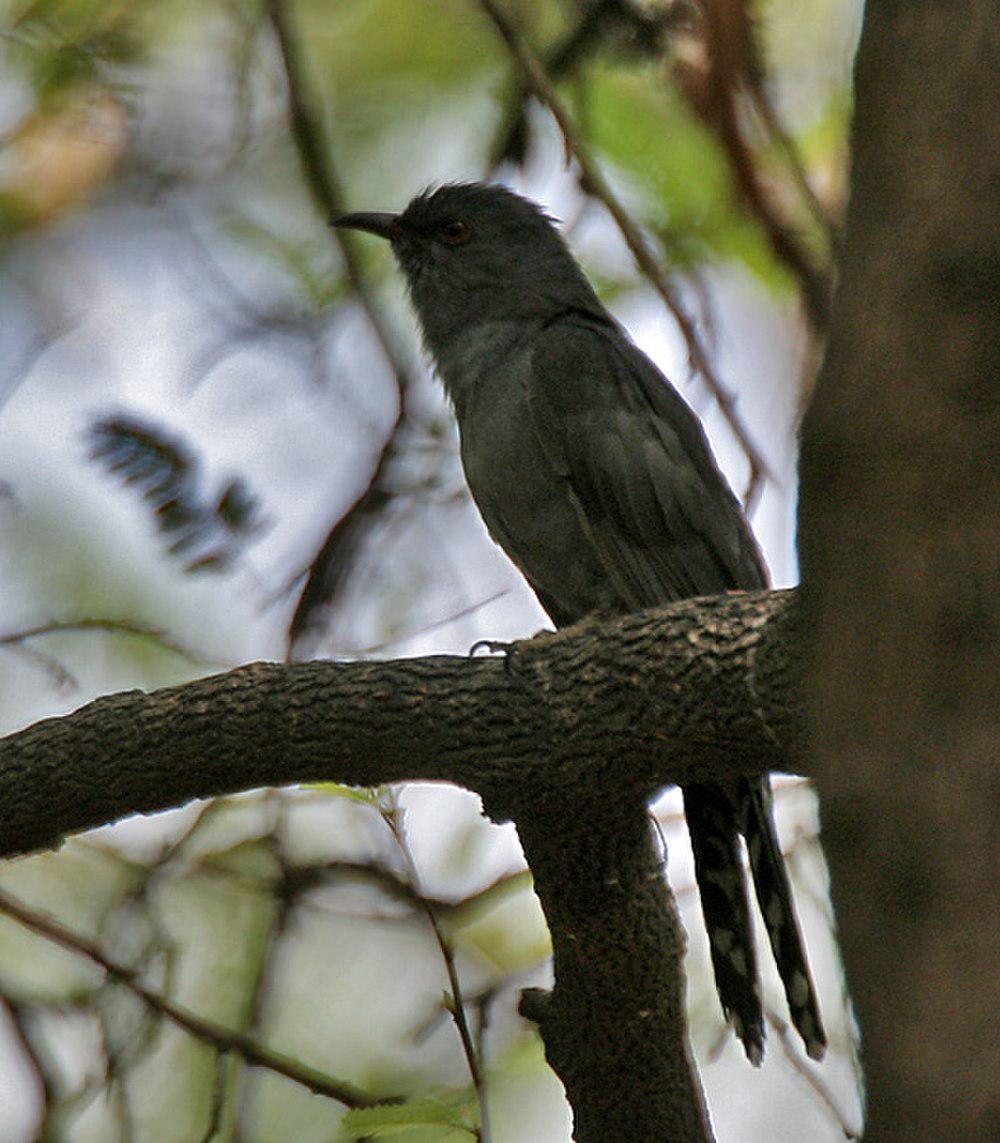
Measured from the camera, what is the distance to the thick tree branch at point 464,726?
3.36 metres

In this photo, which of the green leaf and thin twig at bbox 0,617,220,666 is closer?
the green leaf

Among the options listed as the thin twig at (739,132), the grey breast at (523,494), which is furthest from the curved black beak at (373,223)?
the thin twig at (739,132)

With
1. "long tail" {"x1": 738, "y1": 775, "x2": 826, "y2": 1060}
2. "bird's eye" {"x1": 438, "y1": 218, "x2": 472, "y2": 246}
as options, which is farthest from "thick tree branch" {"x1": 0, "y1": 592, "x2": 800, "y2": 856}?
"bird's eye" {"x1": 438, "y1": 218, "x2": 472, "y2": 246}

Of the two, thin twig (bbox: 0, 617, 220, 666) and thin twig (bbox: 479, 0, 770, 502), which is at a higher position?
thin twig (bbox: 479, 0, 770, 502)

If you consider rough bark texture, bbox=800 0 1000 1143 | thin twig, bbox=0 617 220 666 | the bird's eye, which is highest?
the bird's eye

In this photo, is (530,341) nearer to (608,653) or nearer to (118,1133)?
(608,653)

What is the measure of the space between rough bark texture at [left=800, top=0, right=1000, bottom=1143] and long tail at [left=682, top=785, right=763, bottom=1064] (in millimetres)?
3716

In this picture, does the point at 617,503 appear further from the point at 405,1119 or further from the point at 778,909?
the point at 405,1119

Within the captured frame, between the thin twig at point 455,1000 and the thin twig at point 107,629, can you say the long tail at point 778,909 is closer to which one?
the thin twig at point 455,1000

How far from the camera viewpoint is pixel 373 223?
6.13 meters

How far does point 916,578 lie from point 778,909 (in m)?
3.81

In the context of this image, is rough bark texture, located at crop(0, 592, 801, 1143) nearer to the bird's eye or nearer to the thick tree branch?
the thick tree branch

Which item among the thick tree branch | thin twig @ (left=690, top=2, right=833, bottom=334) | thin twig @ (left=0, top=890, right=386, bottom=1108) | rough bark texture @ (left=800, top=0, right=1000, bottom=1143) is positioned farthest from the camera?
thin twig @ (left=690, top=2, right=833, bottom=334)

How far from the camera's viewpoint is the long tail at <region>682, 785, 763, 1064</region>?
439cm
